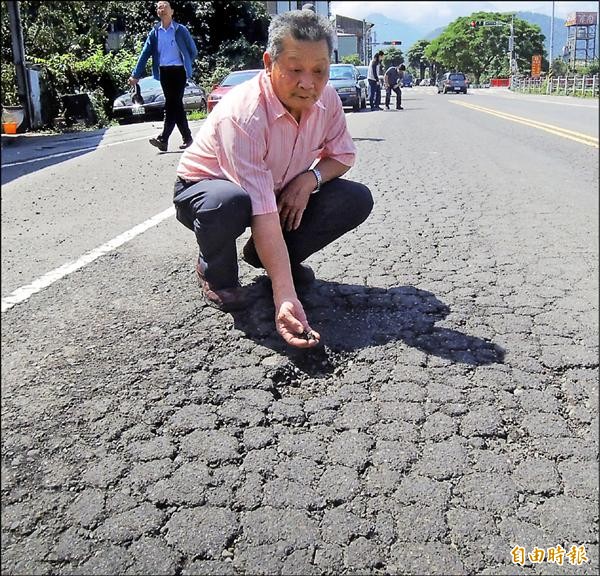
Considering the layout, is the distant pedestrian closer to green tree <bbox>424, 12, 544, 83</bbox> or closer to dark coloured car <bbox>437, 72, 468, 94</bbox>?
dark coloured car <bbox>437, 72, 468, 94</bbox>

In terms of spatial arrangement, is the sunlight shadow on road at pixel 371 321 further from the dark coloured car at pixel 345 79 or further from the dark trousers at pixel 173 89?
the dark coloured car at pixel 345 79

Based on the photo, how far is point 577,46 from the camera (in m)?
1.10

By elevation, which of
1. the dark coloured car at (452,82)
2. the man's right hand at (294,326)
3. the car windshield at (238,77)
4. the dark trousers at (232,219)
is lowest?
the man's right hand at (294,326)

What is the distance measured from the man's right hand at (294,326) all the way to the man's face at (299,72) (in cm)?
65

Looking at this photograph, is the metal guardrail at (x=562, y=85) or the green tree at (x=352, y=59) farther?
the green tree at (x=352, y=59)

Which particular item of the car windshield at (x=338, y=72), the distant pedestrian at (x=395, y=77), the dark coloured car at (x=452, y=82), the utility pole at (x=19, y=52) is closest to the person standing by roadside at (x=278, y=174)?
the distant pedestrian at (x=395, y=77)

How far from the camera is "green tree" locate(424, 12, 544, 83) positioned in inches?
48.4

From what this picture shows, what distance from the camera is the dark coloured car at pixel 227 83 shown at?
7.32 ft

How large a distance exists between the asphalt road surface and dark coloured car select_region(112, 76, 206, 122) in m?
0.14

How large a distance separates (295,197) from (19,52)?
172 cm

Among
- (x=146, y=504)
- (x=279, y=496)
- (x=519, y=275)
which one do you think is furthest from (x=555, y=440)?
(x=519, y=275)

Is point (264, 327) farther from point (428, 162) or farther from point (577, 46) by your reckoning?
point (428, 162)

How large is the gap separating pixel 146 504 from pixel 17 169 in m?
0.99

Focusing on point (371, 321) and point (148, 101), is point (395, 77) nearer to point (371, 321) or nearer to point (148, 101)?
point (371, 321)
